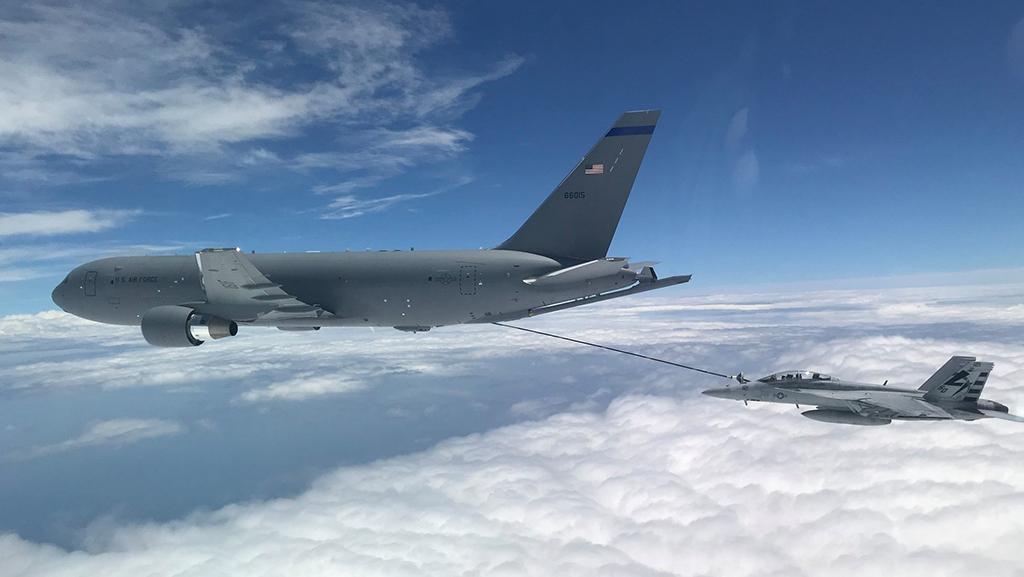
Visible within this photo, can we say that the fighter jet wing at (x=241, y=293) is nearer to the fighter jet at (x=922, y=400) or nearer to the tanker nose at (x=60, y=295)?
the tanker nose at (x=60, y=295)

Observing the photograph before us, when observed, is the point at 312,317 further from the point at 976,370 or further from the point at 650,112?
the point at 976,370

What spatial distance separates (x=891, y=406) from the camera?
18.5 m

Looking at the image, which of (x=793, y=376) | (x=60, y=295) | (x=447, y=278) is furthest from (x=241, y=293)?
(x=793, y=376)

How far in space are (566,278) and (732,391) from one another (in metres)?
7.45

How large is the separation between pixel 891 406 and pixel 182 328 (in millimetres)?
26952

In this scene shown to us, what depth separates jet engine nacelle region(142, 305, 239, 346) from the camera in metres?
25.1

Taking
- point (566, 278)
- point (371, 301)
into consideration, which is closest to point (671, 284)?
point (566, 278)

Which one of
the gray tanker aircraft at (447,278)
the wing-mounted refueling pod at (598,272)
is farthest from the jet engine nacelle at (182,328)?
the wing-mounted refueling pod at (598,272)

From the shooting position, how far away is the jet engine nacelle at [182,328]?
25.1 metres

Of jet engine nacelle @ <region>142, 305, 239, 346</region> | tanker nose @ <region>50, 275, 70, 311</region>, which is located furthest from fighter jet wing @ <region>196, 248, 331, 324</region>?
tanker nose @ <region>50, 275, 70, 311</region>

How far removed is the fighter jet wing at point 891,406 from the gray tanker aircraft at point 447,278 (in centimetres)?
683

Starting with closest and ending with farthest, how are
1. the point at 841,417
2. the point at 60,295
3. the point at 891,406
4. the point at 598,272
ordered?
the point at 891,406, the point at 841,417, the point at 598,272, the point at 60,295

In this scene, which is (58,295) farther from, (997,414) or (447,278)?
(997,414)

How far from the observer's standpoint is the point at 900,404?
1862cm
